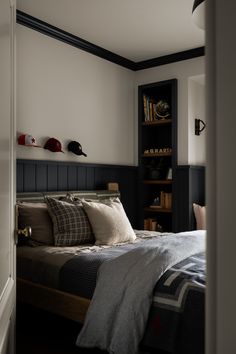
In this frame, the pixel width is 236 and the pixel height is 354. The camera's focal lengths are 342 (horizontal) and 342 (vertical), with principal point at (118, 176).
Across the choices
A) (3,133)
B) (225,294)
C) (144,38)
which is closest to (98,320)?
(3,133)

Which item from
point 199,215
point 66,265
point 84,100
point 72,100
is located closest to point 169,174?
point 199,215

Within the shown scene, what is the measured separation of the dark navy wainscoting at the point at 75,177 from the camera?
3272mm

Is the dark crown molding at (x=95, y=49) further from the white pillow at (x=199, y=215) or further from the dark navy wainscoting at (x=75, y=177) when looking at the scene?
the white pillow at (x=199, y=215)

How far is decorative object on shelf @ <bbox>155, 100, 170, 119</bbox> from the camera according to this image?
4.43 m

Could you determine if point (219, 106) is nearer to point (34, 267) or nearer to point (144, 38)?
point (34, 267)

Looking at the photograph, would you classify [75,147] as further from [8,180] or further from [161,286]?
[8,180]

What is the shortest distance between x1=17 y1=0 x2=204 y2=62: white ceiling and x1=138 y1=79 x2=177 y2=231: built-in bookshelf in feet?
1.85

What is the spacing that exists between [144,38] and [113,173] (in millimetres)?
1615

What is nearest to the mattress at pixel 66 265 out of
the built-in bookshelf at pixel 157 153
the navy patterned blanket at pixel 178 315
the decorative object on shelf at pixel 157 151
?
the navy patterned blanket at pixel 178 315

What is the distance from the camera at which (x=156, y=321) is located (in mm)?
1840

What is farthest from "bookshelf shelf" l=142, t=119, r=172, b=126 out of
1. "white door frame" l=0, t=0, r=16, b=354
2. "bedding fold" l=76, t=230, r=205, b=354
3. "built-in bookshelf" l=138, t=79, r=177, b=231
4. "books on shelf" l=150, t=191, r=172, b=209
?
"white door frame" l=0, t=0, r=16, b=354

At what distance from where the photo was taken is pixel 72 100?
12.4 ft

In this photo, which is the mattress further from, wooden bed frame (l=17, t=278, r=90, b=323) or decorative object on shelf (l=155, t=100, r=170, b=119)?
decorative object on shelf (l=155, t=100, r=170, b=119)

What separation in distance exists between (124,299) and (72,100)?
2464 millimetres
